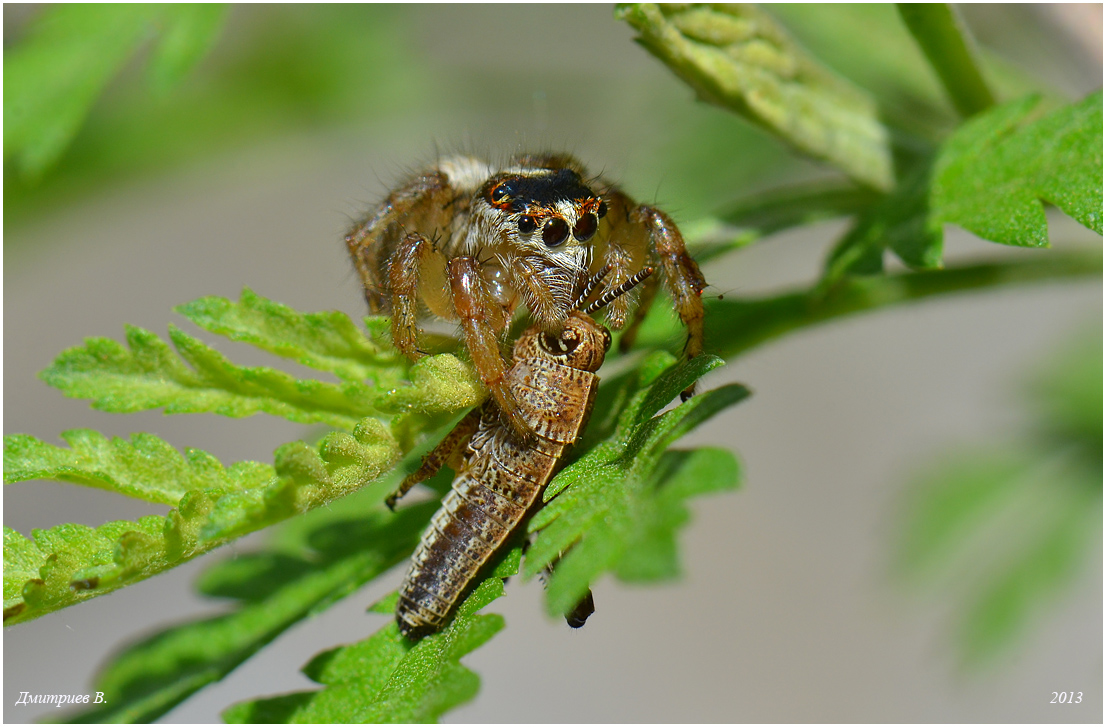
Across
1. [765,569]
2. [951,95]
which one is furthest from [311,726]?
[765,569]

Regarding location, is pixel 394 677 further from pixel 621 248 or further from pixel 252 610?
pixel 621 248

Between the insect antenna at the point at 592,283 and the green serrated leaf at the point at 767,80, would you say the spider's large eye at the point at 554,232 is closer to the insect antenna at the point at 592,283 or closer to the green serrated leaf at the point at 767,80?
the insect antenna at the point at 592,283

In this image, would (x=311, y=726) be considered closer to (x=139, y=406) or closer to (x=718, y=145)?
(x=139, y=406)

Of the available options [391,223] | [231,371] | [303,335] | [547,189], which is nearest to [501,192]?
[547,189]

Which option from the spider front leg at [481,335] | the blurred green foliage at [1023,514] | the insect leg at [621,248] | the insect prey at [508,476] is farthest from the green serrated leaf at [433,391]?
the blurred green foliage at [1023,514]

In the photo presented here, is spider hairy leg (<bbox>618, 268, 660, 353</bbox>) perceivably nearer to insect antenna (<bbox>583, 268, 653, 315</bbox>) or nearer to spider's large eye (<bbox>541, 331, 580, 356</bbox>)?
insect antenna (<bbox>583, 268, 653, 315</bbox>)

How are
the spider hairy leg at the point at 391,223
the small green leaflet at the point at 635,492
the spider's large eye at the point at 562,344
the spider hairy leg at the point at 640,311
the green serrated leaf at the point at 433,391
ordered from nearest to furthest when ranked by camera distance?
the small green leaflet at the point at 635,492 → the green serrated leaf at the point at 433,391 → the spider's large eye at the point at 562,344 → the spider hairy leg at the point at 640,311 → the spider hairy leg at the point at 391,223

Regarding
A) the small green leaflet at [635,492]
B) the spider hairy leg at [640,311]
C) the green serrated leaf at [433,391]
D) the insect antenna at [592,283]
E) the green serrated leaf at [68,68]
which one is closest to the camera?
the small green leaflet at [635,492]

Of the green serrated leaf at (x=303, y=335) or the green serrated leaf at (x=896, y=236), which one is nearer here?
the green serrated leaf at (x=303, y=335)
